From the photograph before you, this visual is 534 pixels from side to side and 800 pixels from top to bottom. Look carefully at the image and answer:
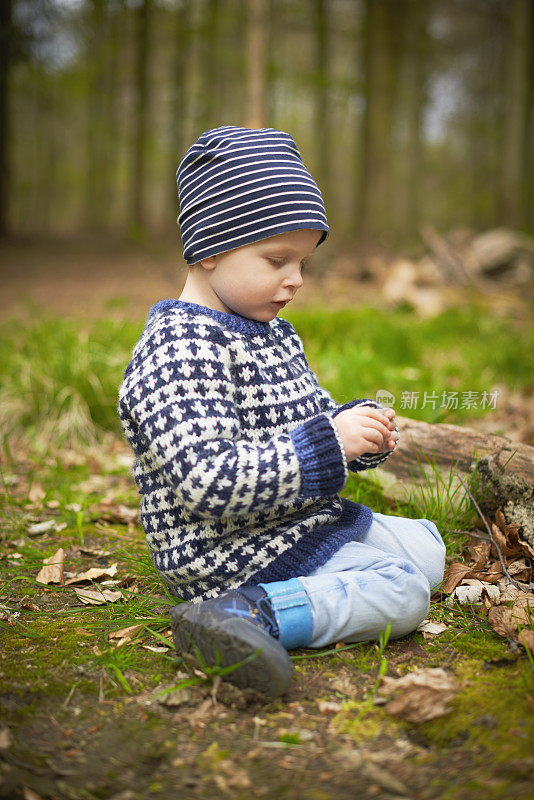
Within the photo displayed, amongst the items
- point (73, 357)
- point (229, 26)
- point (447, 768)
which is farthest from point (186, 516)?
point (229, 26)

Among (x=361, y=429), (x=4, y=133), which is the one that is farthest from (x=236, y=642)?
(x=4, y=133)

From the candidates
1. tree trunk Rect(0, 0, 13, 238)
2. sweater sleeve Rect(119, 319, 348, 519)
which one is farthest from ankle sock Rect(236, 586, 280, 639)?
tree trunk Rect(0, 0, 13, 238)

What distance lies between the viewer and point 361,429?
1.80 metres

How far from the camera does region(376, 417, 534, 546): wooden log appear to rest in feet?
7.75

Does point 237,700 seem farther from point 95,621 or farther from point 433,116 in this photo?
point 433,116

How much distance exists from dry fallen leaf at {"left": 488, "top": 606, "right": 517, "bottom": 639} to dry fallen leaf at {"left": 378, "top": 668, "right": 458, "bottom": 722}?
11.3 inches

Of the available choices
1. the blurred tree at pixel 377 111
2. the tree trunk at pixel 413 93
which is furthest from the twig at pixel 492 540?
the tree trunk at pixel 413 93

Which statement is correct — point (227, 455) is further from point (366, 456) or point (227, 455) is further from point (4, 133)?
point (4, 133)

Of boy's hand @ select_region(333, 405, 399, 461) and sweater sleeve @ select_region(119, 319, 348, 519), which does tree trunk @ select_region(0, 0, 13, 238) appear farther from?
boy's hand @ select_region(333, 405, 399, 461)

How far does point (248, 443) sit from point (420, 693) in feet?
2.41

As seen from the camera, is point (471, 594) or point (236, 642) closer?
point (236, 642)

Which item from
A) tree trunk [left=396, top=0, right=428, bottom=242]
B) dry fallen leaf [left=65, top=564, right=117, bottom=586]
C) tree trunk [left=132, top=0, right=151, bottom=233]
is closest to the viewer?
dry fallen leaf [left=65, top=564, right=117, bottom=586]

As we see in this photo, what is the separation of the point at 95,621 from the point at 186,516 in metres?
0.51

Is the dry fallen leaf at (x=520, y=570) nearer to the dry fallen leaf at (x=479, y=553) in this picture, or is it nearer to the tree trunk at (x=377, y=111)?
the dry fallen leaf at (x=479, y=553)
